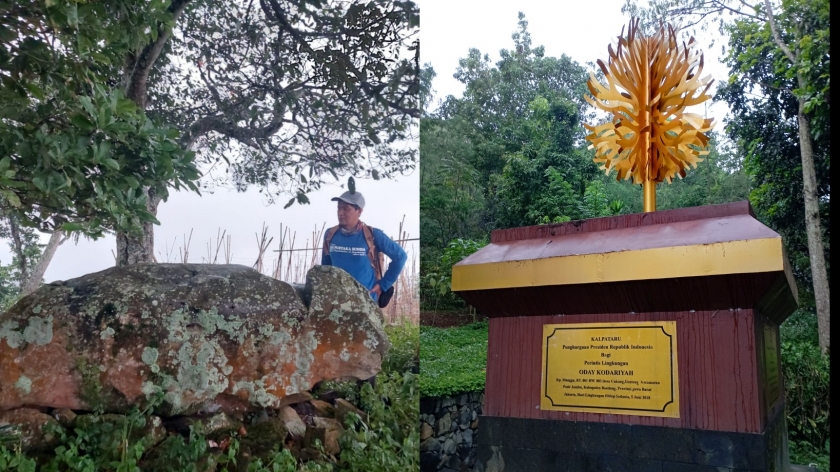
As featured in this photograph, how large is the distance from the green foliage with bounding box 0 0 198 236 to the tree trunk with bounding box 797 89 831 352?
388 centimetres

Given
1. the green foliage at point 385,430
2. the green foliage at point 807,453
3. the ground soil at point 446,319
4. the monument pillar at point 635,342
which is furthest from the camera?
the ground soil at point 446,319

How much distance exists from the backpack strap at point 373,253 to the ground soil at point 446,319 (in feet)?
6.25

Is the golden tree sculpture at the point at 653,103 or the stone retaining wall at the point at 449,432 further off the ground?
the golden tree sculpture at the point at 653,103

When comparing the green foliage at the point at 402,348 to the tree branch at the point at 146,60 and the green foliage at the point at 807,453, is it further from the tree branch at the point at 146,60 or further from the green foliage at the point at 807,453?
the green foliage at the point at 807,453

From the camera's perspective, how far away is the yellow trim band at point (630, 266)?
2117 millimetres

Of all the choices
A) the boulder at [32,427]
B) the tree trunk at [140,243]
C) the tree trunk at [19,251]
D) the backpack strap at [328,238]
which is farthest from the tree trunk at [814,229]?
the tree trunk at [19,251]

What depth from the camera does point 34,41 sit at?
280 centimetres

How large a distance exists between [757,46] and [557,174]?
5.96 feet

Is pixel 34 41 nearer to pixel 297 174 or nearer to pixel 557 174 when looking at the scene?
pixel 297 174

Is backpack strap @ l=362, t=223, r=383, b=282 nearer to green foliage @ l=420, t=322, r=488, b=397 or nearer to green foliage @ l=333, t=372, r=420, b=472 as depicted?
green foliage @ l=333, t=372, r=420, b=472

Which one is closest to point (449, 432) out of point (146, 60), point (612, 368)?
point (612, 368)

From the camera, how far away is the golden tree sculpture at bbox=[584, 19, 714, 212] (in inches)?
116

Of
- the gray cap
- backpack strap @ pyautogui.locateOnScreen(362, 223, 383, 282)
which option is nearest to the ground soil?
backpack strap @ pyautogui.locateOnScreen(362, 223, 383, 282)

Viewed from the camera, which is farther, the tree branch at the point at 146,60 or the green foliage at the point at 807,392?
the green foliage at the point at 807,392
